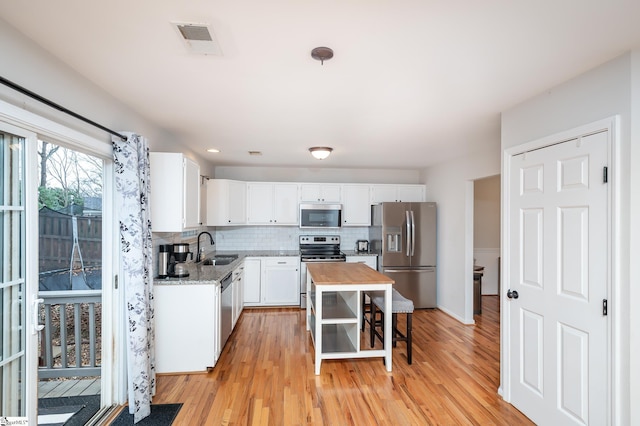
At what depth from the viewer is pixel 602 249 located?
5.85ft

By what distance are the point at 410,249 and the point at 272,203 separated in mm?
2543

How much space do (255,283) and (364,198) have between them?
2.49 meters

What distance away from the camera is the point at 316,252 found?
5.36 metres

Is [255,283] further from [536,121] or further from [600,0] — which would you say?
[600,0]

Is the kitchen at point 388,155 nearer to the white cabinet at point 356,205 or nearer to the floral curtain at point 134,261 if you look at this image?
the floral curtain at point 134,261

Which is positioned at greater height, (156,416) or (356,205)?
(356,205)

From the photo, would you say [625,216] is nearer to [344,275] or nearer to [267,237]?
[344,275]

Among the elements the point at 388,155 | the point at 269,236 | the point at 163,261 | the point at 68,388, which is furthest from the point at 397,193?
the point at 68,388

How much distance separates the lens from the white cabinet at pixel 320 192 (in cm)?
543

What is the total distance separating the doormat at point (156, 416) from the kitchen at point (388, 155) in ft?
5.02

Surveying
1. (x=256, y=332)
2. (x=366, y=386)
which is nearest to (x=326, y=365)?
(x=366, y=386)

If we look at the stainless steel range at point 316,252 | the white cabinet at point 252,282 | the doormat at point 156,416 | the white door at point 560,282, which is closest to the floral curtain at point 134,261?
the doormat at point 156,416

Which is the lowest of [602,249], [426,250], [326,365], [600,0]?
[326,365]

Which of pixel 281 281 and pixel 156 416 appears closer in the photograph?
pixel 156 416
